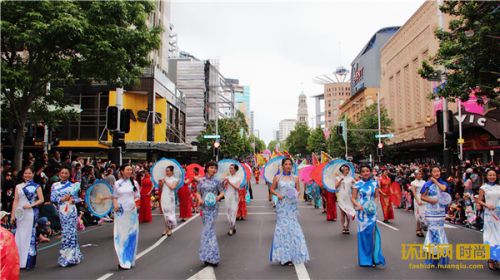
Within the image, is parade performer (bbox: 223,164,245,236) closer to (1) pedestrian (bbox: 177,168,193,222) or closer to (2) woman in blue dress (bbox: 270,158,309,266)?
(2) woman in blue dress (bbox: 270,158,309,266)

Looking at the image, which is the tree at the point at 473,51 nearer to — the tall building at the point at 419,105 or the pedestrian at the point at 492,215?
the pedestrian at the point at 492,215

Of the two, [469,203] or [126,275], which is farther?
[469,203]

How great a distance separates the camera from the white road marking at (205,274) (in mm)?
6320

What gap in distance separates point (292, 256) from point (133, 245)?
2.94 m

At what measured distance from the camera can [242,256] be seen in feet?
25.8

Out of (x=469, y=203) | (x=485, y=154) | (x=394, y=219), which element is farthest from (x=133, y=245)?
(x=485, y=154)

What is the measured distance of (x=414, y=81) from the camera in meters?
42.2

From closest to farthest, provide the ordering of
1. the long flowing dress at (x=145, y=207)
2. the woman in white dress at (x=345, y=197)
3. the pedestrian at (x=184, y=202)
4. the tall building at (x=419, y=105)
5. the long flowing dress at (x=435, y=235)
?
the long flowing dress at (x=435, y=235), the woman in white dress at (x=345, y=197), the long flowing dress at (x=145, y=207), the pedestrian at (x=184, y=202), the tall building at (x=419, y=105)

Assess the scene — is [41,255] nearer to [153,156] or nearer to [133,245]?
[133,245]

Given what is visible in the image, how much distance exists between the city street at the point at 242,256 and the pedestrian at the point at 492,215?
334 millimetres

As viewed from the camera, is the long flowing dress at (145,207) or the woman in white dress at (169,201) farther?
the long flowing dress at (145,207)

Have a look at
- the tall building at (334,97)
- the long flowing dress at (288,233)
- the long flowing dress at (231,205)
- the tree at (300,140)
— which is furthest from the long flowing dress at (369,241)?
the tall building at (334,97)

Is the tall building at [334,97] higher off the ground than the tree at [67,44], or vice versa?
the tall building at [334,97]

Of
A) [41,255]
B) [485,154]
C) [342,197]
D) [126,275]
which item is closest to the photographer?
[126,275]
